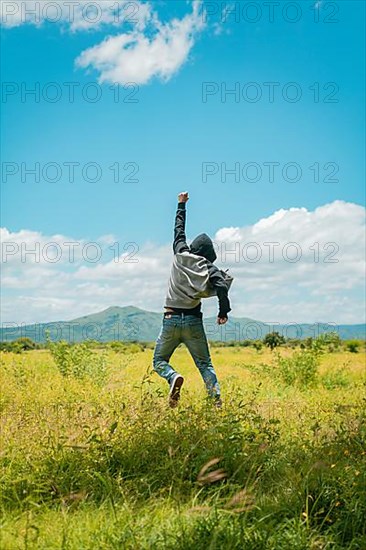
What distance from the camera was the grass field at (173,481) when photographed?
396 centimetres

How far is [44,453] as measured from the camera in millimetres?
5398

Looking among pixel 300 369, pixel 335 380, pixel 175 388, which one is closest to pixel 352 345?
pixel 335 380

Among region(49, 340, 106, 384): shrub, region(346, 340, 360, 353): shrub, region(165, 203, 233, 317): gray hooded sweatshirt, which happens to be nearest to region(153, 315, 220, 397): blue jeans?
region(165, 203, 233, 317): gray hooded sweatshirt

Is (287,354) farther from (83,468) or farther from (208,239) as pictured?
(83,468)

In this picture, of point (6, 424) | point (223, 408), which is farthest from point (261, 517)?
point (6, 424)

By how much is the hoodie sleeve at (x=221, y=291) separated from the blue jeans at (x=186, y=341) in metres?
0.34

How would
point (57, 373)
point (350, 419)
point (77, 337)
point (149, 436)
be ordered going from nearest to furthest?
point (149, 436), point (350, 419), point (57, 373), point (77, 337)

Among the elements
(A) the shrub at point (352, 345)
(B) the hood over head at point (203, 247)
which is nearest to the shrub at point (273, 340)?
(B) the hood over head at point (203, 247)

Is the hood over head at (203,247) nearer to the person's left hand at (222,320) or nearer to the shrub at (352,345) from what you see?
the person's left hand at (222,320)

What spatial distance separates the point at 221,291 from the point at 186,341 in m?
0.77

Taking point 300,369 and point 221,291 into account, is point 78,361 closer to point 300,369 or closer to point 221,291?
point 300,369

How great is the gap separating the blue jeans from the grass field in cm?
69

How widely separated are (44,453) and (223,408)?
6.50 feet

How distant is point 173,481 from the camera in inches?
200
